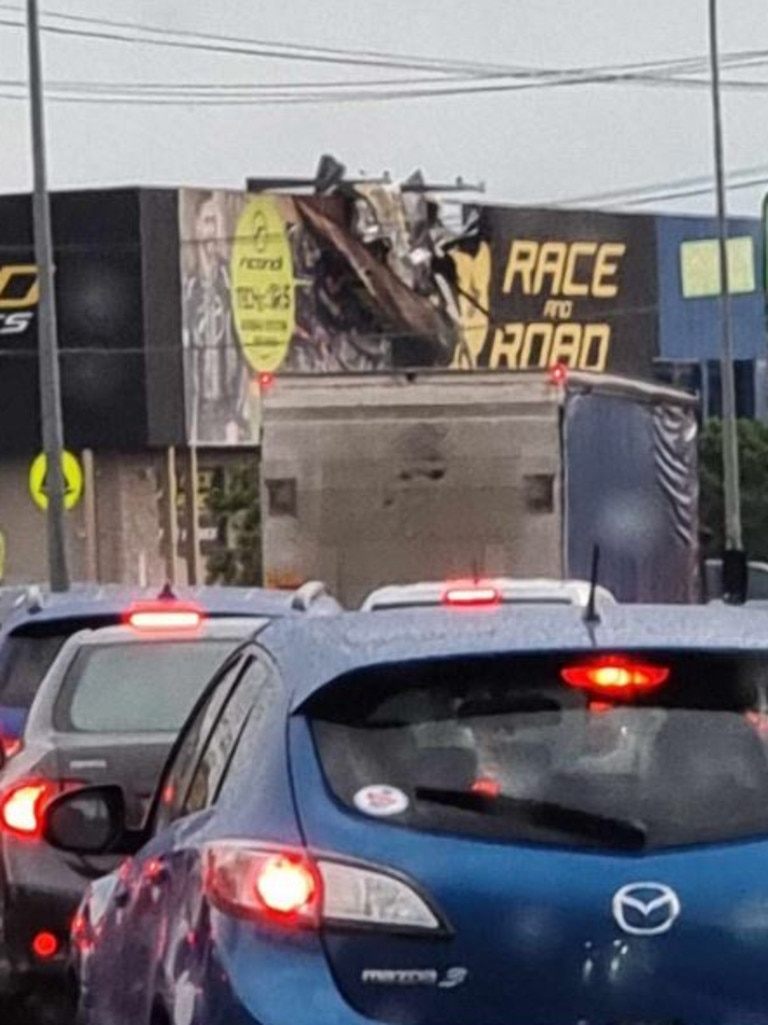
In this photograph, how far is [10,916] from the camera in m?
10.5

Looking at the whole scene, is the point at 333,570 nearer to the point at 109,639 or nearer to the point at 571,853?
the point at 109,639

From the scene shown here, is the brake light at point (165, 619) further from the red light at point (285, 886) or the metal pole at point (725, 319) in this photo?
the metal pole at point (725, 319)

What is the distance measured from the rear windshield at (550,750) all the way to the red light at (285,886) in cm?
17

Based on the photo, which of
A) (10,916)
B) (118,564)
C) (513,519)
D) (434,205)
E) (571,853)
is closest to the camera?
(571,853)

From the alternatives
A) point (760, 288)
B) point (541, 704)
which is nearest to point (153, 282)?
point (760, 288)

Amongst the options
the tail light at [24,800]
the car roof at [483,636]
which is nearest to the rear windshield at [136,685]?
the tail light at [24,800]

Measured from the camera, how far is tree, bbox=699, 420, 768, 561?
60438 mm

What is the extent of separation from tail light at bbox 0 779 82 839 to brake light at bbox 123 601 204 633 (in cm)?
110

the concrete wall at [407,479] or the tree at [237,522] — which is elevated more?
the concrete wall at [407,479]

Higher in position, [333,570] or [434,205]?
[434,205]

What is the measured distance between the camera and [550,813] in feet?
19.3

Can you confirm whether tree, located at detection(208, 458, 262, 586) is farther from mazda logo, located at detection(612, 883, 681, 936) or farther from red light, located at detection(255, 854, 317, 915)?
mazda logo, located at detection(612, 883, 681, 936)

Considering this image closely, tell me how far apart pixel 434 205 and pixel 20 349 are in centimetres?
931

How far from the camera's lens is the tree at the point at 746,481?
60.4 m
